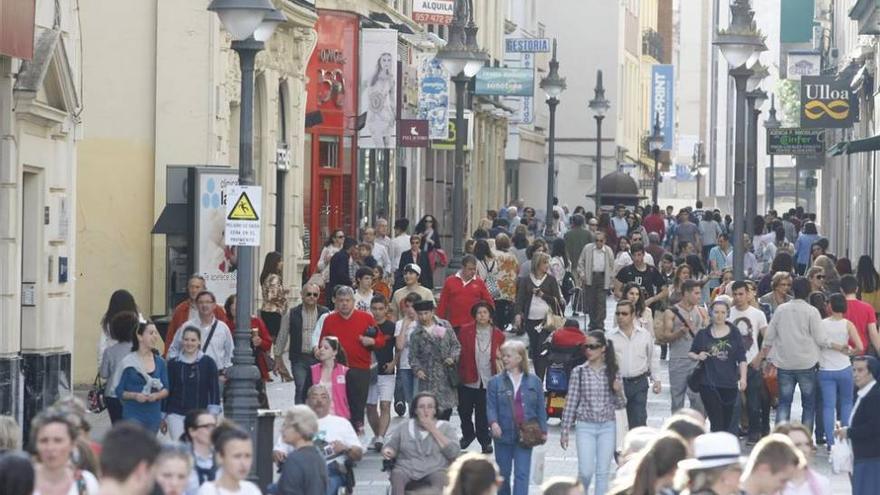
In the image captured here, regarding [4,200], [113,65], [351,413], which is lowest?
[351,413]

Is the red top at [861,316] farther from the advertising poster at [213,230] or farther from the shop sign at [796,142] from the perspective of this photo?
the shop sign at [796,142]

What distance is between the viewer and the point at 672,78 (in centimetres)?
9869

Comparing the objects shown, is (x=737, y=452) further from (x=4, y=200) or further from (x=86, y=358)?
(x=86, y=358)

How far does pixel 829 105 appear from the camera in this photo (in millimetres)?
45531

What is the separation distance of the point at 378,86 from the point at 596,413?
811 inches

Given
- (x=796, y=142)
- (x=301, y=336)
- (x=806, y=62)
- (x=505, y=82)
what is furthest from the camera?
(x=806, y=62)

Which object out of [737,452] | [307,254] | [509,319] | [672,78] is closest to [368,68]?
[307,254]

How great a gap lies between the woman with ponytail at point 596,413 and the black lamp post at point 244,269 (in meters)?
2.47

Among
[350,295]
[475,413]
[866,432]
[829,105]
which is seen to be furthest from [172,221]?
[829,105]

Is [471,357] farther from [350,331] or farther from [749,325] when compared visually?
[749,325]

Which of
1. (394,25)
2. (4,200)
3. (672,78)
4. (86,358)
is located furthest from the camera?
(672,78)

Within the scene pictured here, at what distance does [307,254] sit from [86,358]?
9.09 m

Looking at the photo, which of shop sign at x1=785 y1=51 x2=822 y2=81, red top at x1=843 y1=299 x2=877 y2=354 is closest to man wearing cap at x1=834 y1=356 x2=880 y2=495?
red top at x1=843 y1=299 x2=877 y2=354

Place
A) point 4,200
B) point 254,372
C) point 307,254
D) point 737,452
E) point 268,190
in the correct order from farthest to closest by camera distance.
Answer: point 307,254 → point 268,190 → point 4,200 → point 254,372 → point 737,452
